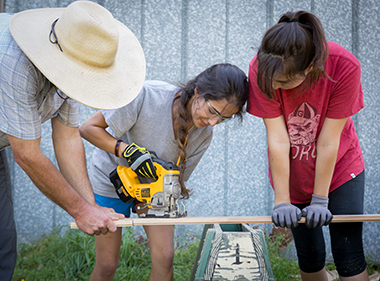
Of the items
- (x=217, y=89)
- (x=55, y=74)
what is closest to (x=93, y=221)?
(x=55, y=74)

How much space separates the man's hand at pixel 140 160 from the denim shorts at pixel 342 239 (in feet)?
3.19

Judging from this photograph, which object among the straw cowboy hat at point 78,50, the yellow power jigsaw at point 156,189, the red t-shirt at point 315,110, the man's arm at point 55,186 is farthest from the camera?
the yellow power jigsaw at point 156,189

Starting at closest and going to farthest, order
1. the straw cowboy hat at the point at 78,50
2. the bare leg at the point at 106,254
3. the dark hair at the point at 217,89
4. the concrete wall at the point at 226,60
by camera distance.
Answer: the straw cowboy hat at the point at 78,50 < the dark hair at the point at 217,89 < the bare leg at the point at 106,254 < the concrete wall at the point at 226,60

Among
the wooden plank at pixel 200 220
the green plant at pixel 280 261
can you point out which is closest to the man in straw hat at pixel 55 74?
the wooden plank at pixel 200 220

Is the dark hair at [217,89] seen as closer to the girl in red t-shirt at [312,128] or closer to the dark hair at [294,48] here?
the girl in red t-shirt at [312,128]

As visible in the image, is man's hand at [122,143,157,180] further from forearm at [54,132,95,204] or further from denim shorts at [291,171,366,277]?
denim shorts at [291,171,366,277]

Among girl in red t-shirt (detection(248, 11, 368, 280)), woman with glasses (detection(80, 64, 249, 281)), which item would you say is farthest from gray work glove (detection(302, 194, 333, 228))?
woman with glasses (detection(80, 64, 249, 281))

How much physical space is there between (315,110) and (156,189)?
1.00 m

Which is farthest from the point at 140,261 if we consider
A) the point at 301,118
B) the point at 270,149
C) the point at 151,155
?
the point at 301,118

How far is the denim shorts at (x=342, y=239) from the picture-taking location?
1.79 m

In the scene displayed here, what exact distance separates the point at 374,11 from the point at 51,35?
3.03 meters

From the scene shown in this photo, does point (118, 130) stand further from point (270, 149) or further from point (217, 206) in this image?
point (217, 206)

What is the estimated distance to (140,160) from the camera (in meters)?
1.89

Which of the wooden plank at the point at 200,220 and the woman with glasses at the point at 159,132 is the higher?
the woman with glasses at the point at 159,132
